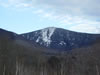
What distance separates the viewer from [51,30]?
554ft

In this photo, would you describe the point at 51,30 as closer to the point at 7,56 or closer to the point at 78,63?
the point at 78,63

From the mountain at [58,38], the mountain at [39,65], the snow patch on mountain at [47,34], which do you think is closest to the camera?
the mountain at [39,65]

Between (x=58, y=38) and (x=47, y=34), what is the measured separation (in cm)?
1199

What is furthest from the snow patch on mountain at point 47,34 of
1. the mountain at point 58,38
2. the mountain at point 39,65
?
the mountain at point 39,65

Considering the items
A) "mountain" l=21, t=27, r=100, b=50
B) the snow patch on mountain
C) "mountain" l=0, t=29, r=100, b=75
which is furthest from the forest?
the snow patch on mountain

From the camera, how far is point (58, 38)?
158m

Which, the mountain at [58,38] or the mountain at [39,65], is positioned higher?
the mountain at [58,38]

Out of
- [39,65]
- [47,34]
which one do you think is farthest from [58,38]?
[39,65]

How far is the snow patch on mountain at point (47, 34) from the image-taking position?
157 m

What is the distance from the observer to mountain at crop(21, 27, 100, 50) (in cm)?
14030

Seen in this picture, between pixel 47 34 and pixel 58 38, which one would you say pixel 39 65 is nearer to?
pixel 58 38

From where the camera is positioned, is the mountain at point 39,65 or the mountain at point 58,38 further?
the mountain at point 58,38

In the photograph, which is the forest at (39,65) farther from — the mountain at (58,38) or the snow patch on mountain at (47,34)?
the snow patch on mountain at (47,34)

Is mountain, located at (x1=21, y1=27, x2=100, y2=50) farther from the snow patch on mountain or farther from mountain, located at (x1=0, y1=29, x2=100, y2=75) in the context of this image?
mountain, located at (x1=0, y1=29, x2=100, y2=75)
